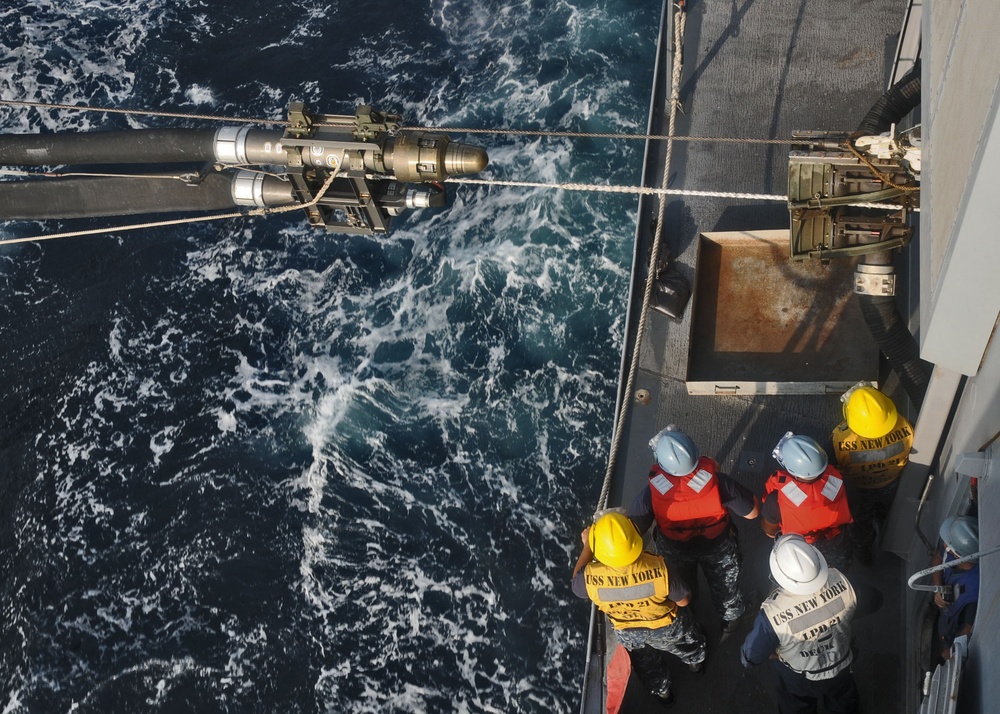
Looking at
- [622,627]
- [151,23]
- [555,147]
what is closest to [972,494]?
[622,627]

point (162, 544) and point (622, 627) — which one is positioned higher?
point (622, 627)

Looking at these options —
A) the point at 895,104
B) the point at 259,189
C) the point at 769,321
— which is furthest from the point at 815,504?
the point at 259,189

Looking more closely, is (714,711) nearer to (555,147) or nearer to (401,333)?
(401,333)

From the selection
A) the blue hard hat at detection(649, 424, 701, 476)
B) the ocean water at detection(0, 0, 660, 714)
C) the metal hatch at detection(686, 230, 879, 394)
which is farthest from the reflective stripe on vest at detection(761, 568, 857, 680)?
the ocean water at detection(0, 0, 660, 714)

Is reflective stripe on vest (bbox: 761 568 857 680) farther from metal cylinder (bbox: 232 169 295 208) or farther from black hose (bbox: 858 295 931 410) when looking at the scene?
metal cylinder (bbox: 232 169 295 208)

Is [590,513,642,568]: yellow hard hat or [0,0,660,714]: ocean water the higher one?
[590,513,642,568]: yellow hard hat

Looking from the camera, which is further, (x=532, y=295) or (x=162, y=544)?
(x=532, y=295)
